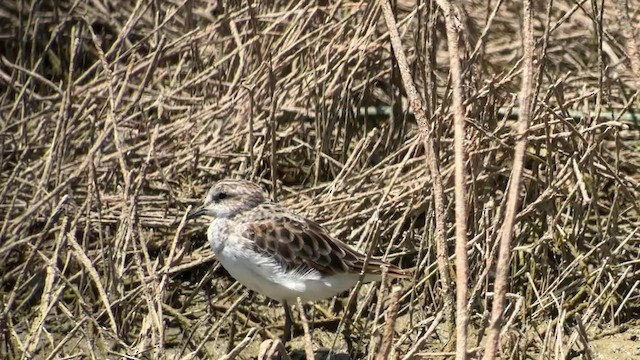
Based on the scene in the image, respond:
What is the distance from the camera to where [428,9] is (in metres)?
5.99

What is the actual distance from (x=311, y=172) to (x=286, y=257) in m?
1.33

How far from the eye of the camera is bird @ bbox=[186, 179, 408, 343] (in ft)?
19.9

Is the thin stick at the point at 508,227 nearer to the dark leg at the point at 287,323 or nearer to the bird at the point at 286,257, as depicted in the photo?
the bird at the point at 286,257

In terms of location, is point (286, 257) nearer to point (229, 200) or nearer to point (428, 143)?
point (229, 200)

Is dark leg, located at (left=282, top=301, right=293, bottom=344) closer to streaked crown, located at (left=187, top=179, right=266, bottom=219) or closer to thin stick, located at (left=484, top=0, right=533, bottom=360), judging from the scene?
streaked crown, located at (left=187, top=179, right=266, bottom=219)

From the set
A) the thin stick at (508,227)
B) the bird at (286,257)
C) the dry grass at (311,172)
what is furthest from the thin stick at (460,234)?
the bird at (286,257)

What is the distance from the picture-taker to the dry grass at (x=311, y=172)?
6.00 metres

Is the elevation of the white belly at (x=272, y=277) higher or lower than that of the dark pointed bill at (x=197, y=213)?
lower

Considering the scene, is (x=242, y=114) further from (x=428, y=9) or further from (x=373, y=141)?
(x=428, y=9)

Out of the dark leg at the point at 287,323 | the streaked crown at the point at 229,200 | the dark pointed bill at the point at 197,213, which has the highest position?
the streaked crown at the point at 229,200

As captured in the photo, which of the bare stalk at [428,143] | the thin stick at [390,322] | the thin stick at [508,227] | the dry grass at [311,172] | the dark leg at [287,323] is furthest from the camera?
the dark leg at [287,323]

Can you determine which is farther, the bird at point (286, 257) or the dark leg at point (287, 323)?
the dark leg at point (287, 323)

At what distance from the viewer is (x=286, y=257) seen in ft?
20.2

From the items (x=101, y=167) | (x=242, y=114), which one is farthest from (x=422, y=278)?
(x=101, y=167)
